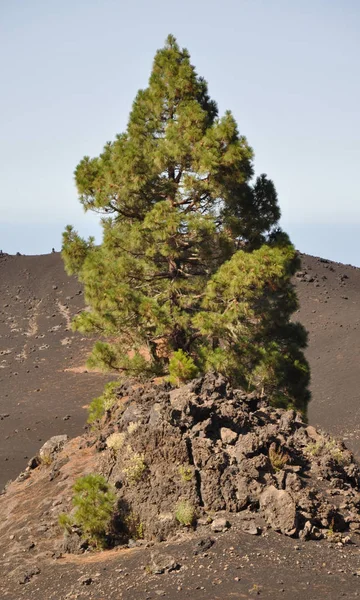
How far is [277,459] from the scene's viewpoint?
12.8 meters

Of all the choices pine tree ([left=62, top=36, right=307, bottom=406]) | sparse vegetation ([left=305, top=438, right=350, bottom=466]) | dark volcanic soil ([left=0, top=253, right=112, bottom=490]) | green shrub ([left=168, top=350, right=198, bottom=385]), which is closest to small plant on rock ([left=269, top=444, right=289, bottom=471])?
sparse vegetation ([left=305, top=438, right=350, bottom=466])

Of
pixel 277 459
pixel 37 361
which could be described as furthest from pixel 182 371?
pixel 37 361

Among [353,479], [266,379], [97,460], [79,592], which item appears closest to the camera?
[79,592]

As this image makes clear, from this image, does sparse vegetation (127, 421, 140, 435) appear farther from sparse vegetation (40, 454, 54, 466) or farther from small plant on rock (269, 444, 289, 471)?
sparse vegetation (40, 454, 54, 466)

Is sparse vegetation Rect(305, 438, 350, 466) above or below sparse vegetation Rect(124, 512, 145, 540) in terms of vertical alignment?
above

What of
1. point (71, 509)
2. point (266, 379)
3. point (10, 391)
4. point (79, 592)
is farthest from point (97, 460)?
A: point (10, 391)

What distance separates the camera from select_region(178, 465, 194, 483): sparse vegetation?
12266 millimetres

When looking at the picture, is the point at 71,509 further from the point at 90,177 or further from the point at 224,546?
the point at 90,177

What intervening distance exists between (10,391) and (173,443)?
2250cm

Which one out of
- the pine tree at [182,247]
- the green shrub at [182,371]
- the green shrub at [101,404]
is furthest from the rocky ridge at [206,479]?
the pine tree at [182,247]

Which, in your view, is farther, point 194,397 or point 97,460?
point 97,460

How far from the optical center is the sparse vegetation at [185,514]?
457 inches

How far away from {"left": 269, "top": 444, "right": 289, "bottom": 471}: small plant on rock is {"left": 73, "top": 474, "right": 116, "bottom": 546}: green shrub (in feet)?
10.1

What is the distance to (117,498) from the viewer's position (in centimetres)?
1264
